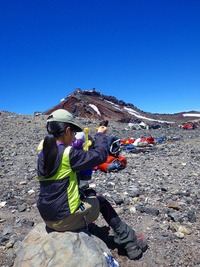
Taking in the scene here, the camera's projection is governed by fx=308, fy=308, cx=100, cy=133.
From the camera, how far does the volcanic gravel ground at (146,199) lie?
15.0 ft

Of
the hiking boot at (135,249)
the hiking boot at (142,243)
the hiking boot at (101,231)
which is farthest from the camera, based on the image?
the hiking boot at (101,231)

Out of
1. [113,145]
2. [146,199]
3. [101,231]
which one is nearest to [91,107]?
[113,145]

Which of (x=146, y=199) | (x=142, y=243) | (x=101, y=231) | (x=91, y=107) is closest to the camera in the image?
(x=142, y=243)

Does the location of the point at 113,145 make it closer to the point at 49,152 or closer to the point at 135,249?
the point at 135,249

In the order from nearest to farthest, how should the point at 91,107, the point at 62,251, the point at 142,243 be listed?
the point at 62,251
the point at 142,243
the point at 91,107

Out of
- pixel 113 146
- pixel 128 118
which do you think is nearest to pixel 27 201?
pixel 113 146

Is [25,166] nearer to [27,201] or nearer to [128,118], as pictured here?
[27,201]

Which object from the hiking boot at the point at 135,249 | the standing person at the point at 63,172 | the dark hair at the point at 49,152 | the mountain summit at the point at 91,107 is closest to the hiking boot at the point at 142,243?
the hiking boot at the point at 135,249

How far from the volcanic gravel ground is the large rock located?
76 cm

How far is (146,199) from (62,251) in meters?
3.19

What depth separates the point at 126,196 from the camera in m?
6.72

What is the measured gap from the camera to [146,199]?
6.48 meters

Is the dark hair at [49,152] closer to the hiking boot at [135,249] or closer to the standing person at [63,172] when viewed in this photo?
the standing person at [63,172]

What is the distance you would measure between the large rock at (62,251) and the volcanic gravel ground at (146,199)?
2.48 ft
